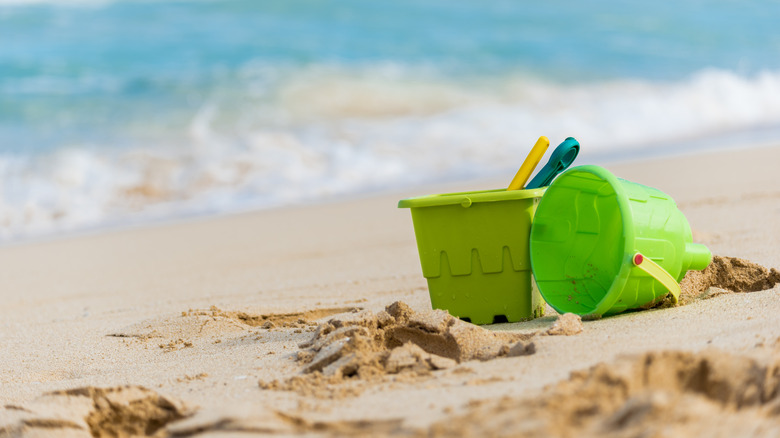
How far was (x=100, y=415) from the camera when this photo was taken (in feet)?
6.30

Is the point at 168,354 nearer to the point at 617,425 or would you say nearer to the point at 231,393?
the point at 231,393

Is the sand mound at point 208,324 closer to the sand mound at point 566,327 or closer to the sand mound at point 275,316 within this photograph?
the sand mound at point 275,316

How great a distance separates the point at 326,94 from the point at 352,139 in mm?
2003

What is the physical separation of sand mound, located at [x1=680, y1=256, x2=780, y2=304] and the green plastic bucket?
1.81 feet

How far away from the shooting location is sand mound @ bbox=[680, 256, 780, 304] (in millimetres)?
2758

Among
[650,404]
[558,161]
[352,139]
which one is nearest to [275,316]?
[558,161]

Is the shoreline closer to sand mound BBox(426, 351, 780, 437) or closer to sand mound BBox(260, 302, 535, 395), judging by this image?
sand mound BBox(260, 302, 535, 395)

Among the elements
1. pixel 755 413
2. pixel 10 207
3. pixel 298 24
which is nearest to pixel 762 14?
pixel 298 24

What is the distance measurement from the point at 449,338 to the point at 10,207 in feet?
21.8

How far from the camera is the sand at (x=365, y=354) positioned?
1.55 m

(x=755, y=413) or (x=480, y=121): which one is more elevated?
(x=480, y=121)

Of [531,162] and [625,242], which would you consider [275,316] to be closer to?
[531,162]

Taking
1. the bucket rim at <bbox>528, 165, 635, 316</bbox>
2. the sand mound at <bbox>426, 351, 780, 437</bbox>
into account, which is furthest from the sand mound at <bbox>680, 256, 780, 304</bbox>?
the sand mound at <bbox>426, 351, 780, 437</bbox>

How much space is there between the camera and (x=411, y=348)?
84.0 inches
